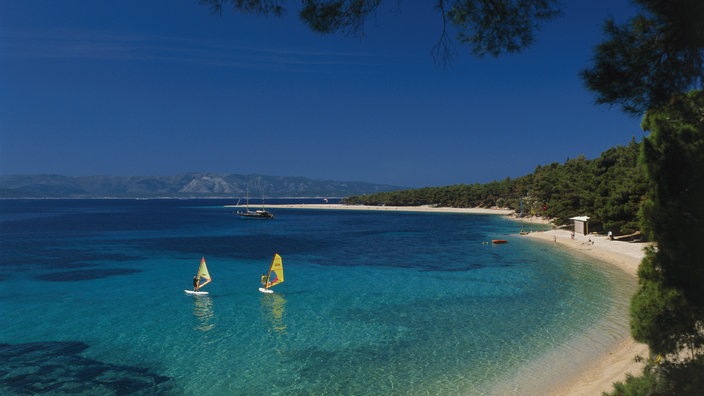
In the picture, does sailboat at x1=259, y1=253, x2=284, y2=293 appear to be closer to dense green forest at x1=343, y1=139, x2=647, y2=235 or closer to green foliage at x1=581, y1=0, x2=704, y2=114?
dense green forest at x1=343, y1=139, x2=647, y2=235

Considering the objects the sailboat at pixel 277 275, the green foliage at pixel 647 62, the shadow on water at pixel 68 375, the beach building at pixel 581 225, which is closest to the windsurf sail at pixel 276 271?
the sailboat at pixel 277 275

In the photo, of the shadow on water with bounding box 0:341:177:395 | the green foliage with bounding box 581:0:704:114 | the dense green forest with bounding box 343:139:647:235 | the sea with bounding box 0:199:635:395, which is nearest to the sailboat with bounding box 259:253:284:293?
the sea with bounding box 0:199:635:395

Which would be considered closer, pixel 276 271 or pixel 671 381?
pixel 671 381

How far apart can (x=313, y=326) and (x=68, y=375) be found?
9379mm

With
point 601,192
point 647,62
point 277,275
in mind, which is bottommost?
point 277,275

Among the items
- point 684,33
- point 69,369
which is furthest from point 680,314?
point 69,369

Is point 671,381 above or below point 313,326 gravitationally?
above

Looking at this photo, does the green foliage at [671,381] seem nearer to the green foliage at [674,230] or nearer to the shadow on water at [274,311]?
the green foliage at [674,230]

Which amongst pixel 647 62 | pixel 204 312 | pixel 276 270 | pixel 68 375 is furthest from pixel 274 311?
pixel 647 62

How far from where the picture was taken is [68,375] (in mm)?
13742

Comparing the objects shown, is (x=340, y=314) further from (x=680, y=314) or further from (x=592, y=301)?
(x=680, y=314)

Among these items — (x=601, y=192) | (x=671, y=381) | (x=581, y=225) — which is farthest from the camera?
(x=581, y=225)

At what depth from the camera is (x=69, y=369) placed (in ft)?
47.0

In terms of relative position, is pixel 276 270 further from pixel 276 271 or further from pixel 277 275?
pixel 277 275
